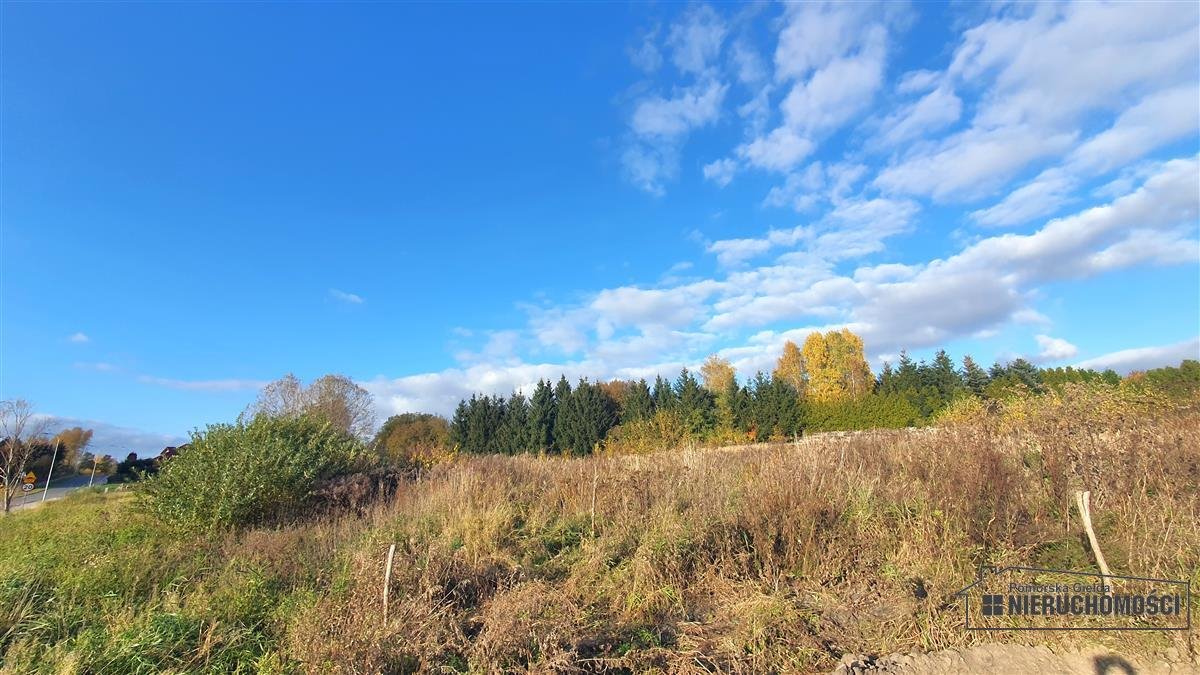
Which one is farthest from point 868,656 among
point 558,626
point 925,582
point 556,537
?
point 556,537

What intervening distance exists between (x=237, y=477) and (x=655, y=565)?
698 cm

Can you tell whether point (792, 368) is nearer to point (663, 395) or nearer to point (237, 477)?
point (663, 395)

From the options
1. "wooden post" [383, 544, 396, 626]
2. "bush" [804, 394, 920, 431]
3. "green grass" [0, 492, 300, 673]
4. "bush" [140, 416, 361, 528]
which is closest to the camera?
"green grass" [0, 492, 300, 673]

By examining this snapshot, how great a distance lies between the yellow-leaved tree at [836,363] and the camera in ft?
173

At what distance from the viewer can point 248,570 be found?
5137 millimetres

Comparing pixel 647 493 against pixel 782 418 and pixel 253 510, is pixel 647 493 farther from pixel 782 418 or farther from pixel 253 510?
pixel 782 418

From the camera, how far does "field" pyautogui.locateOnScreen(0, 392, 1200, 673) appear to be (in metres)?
3.49

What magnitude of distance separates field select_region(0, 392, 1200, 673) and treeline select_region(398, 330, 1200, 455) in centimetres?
2370

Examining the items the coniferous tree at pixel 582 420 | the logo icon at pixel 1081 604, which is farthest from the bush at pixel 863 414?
the logo icon at pixel 1081 604

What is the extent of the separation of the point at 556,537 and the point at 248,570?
3.17 meters

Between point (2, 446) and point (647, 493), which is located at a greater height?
point (2, 446)

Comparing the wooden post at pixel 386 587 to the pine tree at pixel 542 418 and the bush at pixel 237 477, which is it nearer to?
the bush at pixel 237 477

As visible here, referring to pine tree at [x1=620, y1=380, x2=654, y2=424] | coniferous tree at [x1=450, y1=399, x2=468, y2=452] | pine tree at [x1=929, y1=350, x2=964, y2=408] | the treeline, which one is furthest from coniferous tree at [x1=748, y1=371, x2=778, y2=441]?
coniferous tree at [x1=450, y1=399, x2=468, y2=452]

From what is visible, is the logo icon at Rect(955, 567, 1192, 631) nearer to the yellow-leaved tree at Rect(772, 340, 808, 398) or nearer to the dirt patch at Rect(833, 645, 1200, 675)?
the dirt patch at Rect(833, 645, 1200, 675)
